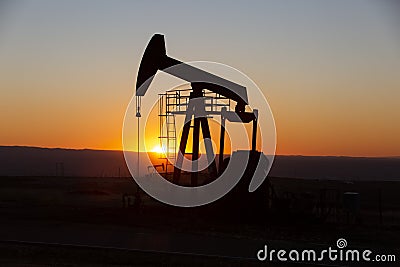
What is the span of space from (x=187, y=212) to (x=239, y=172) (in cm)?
216

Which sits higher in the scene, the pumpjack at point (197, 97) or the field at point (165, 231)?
the pumpjack at point (197, 97)

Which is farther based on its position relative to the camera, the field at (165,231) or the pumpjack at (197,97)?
the pumpjack at (197,97)

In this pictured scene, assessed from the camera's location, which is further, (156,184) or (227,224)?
(156,184)

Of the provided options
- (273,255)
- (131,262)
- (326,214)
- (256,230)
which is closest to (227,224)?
(256,230)

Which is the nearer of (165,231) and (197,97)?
(165,231)

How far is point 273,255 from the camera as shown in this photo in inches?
514

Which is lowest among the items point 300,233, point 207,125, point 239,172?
point 300,233

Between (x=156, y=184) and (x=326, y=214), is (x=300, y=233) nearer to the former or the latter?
(x=326, y=214)

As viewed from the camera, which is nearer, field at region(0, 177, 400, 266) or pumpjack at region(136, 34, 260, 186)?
field at region(0, 177, 400, 266)

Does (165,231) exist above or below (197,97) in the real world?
below

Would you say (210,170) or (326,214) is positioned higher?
(210,170)

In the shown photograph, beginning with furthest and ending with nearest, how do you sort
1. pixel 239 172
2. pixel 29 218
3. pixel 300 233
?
1. pixel 239 172
2. pixel 29 218
3. pixel 300 233

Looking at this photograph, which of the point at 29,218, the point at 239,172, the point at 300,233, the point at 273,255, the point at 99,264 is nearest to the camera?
the point at 99,264

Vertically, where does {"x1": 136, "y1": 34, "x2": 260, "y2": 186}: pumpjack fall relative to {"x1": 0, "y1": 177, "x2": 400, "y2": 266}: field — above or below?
above
